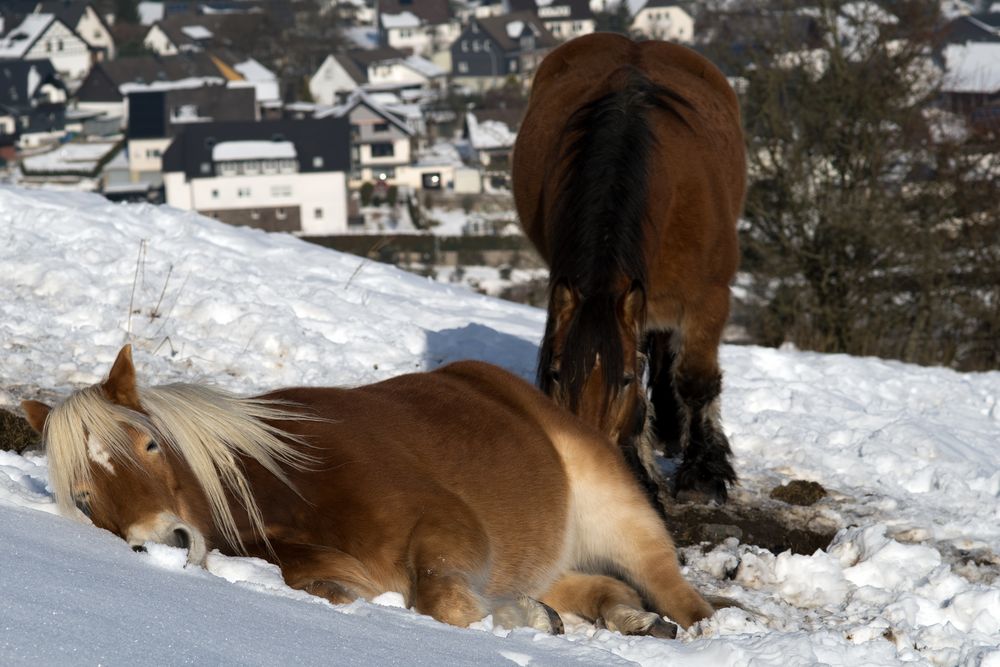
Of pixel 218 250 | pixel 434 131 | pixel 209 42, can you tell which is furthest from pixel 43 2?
pixel 218 250

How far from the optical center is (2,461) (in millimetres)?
4348

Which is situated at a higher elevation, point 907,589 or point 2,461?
point 2,461

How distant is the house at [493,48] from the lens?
89.0 m

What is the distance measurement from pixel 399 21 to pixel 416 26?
5.40 feet

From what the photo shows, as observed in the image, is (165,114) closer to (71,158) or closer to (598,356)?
(71,158)

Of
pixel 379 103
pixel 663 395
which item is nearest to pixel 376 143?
pixel 379 103

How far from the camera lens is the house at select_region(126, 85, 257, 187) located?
5950 centimetres

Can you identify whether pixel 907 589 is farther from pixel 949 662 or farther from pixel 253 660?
pixel 253 660

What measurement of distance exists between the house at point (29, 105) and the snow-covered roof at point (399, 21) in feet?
102

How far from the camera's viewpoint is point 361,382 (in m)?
6.76

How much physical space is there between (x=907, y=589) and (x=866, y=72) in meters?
15.2

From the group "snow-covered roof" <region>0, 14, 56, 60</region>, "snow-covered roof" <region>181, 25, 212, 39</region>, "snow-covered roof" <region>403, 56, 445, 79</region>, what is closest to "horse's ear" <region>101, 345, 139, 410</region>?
"snow-covered roof" <region>403, 56, 445, 79</region>

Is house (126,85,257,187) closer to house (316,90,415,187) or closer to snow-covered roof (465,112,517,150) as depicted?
house (316,90,415,187)

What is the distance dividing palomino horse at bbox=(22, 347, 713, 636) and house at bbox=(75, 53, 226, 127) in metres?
70.5
